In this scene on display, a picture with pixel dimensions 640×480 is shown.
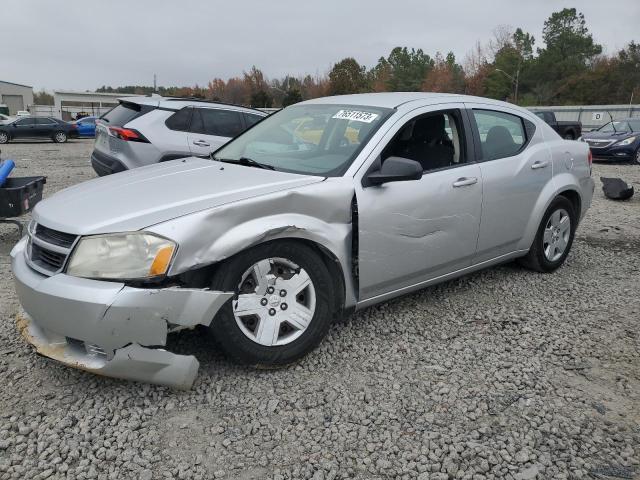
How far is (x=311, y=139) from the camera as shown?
3.87 metres

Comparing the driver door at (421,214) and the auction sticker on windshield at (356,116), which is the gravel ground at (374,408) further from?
the auction sticker on windshield at (356,116)

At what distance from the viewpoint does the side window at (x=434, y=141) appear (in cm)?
380

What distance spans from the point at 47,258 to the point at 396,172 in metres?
2.05

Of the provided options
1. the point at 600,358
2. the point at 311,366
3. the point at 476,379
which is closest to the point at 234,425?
the point at 311,366

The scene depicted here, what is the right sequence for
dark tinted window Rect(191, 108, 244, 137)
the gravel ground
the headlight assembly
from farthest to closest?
the headlight assembly, dark tinted window Rect(191, 108, 244, 137), the gravel ground

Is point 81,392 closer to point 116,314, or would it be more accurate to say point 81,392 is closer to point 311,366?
point 116,314

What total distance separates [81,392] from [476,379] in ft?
7.25

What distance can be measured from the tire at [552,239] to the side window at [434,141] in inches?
48.6

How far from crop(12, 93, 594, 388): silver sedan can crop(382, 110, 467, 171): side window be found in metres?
0.01

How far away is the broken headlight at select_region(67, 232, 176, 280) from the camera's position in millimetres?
2627

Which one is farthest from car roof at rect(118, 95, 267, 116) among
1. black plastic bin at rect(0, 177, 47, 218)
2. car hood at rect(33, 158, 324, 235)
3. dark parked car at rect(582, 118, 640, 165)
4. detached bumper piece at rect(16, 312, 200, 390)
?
dark parked car at rect(582, 118, 640, 165)

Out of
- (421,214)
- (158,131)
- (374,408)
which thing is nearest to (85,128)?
(158,131)

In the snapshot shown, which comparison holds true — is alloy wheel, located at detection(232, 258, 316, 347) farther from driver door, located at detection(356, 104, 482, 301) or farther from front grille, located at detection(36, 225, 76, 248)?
front grille, located at detection(36, 225, 76, 248)

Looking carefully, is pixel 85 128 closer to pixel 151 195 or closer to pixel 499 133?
pixel 499 133
